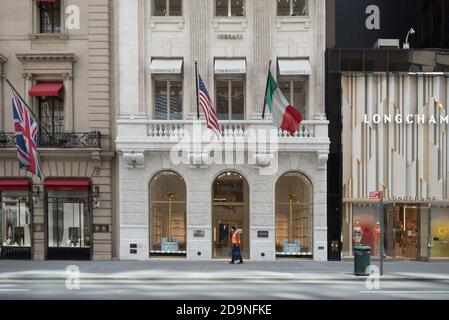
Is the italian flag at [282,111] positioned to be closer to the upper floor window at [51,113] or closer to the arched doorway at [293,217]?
the arched doorway at [293,217]

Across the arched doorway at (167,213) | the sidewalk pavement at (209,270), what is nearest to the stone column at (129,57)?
the arched doorway at (167,213)

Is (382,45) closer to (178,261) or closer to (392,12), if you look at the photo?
(392,12)

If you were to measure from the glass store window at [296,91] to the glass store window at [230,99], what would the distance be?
204cm

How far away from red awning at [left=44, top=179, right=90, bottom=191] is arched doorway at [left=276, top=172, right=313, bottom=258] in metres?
9.21

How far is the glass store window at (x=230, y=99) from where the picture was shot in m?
21.9

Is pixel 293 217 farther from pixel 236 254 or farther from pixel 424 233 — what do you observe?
pixel 424 233

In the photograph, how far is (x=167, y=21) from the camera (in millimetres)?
21578

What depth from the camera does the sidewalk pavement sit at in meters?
16.1

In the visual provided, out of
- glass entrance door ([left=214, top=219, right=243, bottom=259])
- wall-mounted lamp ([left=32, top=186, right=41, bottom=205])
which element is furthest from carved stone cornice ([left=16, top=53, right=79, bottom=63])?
glass entrance door ([left=214, top=219, right=243, bottom=259])

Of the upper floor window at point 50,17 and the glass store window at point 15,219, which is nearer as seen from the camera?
the glass store window at point 15,219

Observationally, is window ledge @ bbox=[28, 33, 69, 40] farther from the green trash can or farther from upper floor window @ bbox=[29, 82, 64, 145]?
the green trash can
